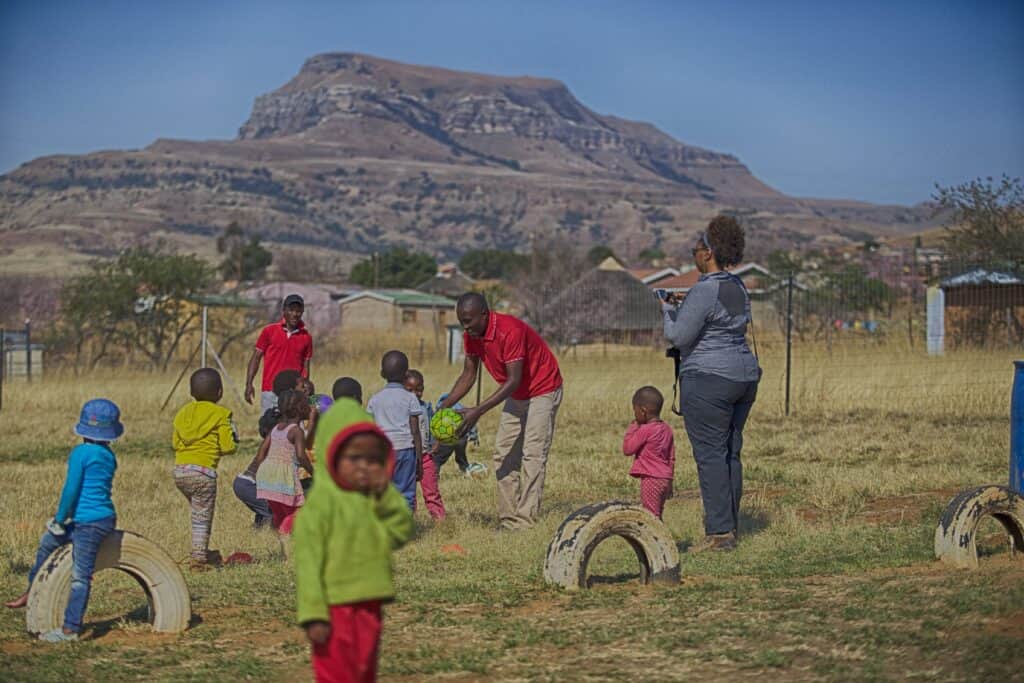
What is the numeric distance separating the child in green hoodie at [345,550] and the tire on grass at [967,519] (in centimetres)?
459

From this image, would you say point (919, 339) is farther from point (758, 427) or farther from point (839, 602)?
point (839, 602)

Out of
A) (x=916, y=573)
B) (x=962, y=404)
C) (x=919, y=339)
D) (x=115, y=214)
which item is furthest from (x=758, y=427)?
(x=115, y=214)

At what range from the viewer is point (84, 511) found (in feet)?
22.5

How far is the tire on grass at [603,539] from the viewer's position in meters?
7.51

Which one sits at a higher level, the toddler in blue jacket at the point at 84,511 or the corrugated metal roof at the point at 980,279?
the corrugated metal roof at the point at 980,279

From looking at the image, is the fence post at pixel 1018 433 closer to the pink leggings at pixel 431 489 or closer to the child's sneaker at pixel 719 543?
the child's sneaker at pixel 719 543

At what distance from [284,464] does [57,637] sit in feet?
9.02

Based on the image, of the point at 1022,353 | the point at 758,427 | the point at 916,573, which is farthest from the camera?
the point at 1022,353

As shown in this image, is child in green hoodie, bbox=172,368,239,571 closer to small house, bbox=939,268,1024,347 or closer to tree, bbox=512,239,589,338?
small house, bbox=939,268,1024,347

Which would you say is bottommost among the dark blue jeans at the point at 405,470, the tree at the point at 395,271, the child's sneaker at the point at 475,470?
the child's sneaker at the point at 475,470

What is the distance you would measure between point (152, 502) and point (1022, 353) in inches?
528

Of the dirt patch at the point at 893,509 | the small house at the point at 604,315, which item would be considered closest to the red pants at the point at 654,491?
the dirt patch at the point at 893,509

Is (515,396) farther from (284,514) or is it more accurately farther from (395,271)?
(395,271)

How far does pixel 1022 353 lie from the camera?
19.6 meters
